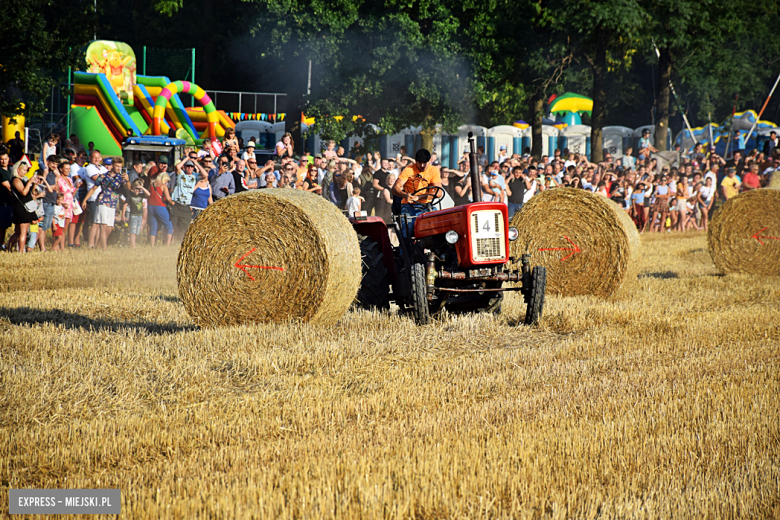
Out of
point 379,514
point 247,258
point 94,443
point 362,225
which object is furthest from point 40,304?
point 379,514

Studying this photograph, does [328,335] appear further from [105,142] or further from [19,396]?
[105,142]

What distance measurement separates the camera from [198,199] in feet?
49.7

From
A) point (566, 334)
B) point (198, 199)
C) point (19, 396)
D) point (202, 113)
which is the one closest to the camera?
point (19, 396)

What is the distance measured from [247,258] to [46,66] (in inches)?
582

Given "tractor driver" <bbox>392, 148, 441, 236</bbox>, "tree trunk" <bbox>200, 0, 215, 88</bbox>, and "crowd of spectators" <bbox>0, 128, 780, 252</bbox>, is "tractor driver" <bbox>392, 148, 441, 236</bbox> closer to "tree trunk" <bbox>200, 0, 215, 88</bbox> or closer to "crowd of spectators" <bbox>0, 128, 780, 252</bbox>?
"crowd of spectators" <bbox>0, 128, 780, 252</bbox>

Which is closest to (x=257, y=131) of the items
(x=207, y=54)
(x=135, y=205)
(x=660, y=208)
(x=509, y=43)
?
(x=207, y=54)

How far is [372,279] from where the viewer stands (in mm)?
8422

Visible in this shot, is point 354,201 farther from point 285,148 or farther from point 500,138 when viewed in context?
point 500,138

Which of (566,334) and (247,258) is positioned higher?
(247,258)

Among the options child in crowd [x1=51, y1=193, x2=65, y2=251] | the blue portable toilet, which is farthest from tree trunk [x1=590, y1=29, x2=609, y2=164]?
child in crowd [x1=51, y1=193, x2=65, y2=251]

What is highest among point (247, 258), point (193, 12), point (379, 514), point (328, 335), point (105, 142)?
point (193, 12)

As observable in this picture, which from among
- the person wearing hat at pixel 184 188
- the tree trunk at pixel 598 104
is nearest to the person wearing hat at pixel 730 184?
the tree trunk at pixel 598 104

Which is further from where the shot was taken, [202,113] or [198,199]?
[202,113]

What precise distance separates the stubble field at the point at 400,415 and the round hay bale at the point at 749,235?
460 centimetres
